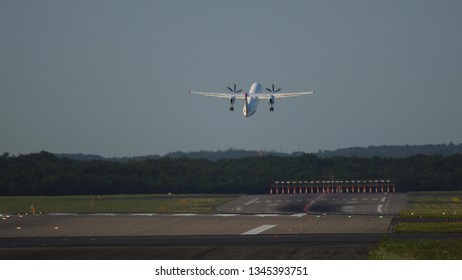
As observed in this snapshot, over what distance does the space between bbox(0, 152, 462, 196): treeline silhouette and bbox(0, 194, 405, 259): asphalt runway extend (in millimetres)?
43104

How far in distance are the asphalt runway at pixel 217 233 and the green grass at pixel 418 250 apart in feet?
5.02

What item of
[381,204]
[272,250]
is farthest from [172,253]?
[381,204]

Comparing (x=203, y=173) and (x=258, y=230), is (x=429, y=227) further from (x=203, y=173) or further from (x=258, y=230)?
(x=203, y=173)

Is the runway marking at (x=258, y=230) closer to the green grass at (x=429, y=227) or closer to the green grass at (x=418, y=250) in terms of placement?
the green grass at (x=429, y=227)

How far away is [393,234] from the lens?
232 feet

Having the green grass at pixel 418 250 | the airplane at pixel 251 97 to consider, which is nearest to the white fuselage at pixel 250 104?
the airplane at pixel 251 97

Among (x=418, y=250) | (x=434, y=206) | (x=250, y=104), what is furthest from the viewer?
(x=250, y=104)

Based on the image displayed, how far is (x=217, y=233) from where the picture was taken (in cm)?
7388

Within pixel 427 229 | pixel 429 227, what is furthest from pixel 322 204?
pixel 427 229

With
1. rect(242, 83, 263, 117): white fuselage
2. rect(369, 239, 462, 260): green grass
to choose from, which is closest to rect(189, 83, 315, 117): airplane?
rect(242, 83, 263, 117): white fuselage

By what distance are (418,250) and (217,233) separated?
828 inches

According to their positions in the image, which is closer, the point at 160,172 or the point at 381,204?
the point at 381,204
